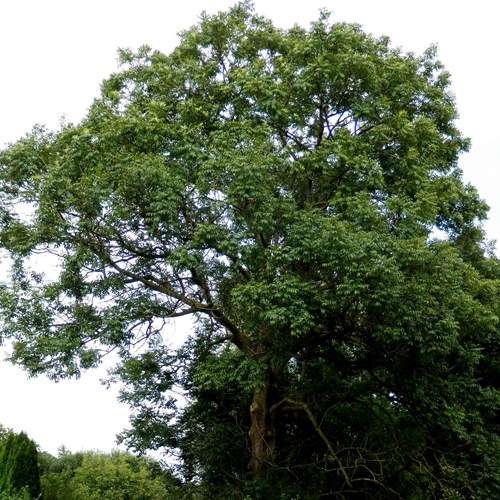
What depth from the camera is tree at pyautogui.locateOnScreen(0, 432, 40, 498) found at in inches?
447

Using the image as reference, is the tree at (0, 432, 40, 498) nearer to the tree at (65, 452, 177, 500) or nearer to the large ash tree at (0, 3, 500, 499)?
the large ash tree at (0, 3, 500, 499)

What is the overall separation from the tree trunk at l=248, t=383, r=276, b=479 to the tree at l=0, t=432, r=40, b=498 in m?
3.93

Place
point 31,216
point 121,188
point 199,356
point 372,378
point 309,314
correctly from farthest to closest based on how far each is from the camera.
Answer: point 199,356 < point 372,378 < point 31,216 < point 121,188 < point 309,314

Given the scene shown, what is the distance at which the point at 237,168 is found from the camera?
9445mm

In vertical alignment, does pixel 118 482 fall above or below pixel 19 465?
above

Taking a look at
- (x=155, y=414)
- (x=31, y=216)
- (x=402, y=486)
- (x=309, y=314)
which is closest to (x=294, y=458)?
(x=402, y=486)

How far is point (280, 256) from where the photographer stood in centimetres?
928

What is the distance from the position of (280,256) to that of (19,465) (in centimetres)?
634

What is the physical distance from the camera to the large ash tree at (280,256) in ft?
30.9

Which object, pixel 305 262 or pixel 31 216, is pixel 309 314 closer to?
pixel 305 262

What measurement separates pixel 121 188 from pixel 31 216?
6.16ft

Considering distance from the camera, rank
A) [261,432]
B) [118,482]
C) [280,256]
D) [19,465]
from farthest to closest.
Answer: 1. [118,482]
2. [261,432]
3. [19,465]
4. [280,256]

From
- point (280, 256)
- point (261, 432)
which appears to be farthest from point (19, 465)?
point (280, 256)

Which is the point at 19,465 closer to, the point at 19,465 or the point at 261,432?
the point at 19,465
